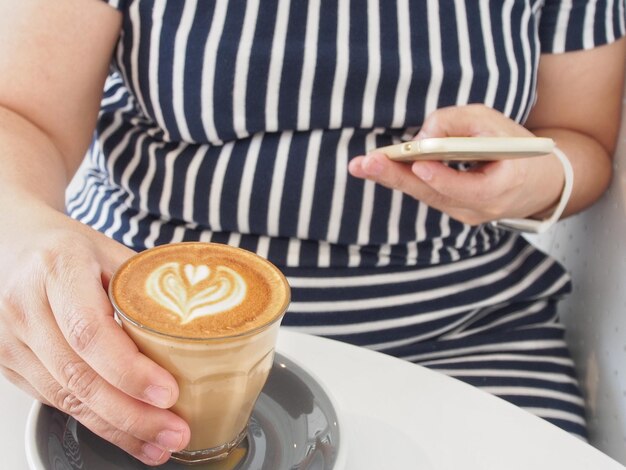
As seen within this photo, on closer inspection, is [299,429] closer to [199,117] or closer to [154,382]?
[154,382]

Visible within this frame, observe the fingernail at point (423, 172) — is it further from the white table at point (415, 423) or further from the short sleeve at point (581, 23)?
the short sleeve at point (581, 23)

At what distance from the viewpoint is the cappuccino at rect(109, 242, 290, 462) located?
1.84 ft

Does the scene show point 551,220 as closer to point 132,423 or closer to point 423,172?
point 423,172

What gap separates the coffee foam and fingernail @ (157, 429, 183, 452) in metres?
0.09

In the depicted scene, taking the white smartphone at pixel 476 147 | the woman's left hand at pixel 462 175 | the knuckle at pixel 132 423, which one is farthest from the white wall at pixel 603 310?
the knuckle at pixel 132 423

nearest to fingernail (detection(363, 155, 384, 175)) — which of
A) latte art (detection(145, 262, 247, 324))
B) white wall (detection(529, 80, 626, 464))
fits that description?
latte art (detection(145, 262, 247, 324))

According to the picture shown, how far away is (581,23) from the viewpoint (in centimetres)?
103

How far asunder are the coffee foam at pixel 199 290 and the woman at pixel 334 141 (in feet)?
0.67

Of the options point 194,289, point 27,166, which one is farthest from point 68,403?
point 27,166

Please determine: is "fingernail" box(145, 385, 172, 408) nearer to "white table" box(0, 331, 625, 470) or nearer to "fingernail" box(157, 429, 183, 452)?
"fingernail" box(157, 429, 183, 452)

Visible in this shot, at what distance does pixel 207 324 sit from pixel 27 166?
0.36 meters

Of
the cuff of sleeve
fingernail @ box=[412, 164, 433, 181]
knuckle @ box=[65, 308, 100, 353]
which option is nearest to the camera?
knuckle @ box=[65, 308, 100, 353]

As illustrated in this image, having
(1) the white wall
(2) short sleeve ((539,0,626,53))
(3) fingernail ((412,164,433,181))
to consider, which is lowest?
(1) the white wall

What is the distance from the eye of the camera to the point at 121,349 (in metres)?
0.55
